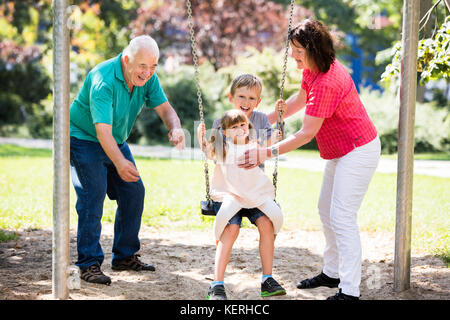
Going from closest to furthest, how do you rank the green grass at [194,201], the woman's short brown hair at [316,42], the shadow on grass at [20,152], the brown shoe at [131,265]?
the woman's short brown hair at [316,42] < the brown shoe at [131,265] < the green grass at [194,201] < the shadow on grass at [20,152]

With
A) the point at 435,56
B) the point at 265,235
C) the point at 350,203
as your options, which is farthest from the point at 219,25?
the point at 350,203

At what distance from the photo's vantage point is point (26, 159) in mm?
11680

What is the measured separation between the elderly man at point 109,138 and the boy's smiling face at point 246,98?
47cm

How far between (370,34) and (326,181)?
23.5 m

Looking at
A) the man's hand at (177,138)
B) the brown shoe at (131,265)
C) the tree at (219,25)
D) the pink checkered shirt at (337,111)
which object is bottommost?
the brown shoe at (131,265)

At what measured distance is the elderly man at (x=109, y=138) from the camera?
355cm

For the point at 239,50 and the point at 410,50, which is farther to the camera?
the point at 239,50

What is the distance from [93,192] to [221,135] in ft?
3.35

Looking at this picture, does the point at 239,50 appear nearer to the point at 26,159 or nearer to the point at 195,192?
the point at 26,159

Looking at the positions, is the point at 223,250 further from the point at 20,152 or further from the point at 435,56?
the point at 20,152

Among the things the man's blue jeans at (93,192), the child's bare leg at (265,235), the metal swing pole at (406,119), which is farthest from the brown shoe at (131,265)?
the metal swing pole at (406,119)

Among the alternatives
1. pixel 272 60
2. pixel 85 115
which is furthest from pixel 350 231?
pixel 272 60

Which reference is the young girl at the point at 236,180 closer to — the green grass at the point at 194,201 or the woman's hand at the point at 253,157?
the woman's hand at the point at 253,157

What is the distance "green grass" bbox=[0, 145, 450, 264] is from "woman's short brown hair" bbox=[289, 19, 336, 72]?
2404 mm
